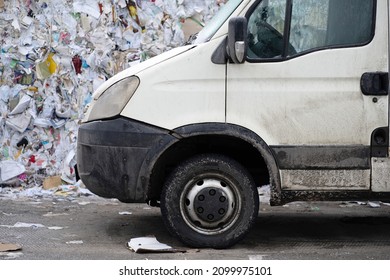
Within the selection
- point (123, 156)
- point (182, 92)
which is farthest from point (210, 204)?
point (182, 92)

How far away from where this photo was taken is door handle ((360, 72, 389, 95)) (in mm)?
7113

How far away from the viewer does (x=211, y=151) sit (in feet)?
24.3

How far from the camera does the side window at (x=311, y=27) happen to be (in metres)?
7.16

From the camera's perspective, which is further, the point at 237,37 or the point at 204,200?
the point at 204,200

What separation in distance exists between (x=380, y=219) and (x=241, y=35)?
9.51ft

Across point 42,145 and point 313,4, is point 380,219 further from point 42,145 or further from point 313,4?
point 42,145

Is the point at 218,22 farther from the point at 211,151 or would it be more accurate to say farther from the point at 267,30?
the point at 211,151

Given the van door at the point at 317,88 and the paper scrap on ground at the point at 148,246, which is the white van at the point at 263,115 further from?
the paper scrap on ground at the point at 148,246

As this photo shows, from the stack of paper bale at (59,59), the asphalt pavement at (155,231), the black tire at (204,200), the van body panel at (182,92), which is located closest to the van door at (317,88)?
the van body panel at (182,92)

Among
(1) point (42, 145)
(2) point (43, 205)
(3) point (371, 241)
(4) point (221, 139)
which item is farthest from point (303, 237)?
(1) point (42, 145)

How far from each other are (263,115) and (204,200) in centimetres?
79

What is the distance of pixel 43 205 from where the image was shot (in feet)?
31.4

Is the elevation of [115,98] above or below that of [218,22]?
below

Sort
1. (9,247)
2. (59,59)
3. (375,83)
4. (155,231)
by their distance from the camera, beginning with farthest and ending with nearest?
(59,59) < (155,231) < (9,247) < (375,83)
